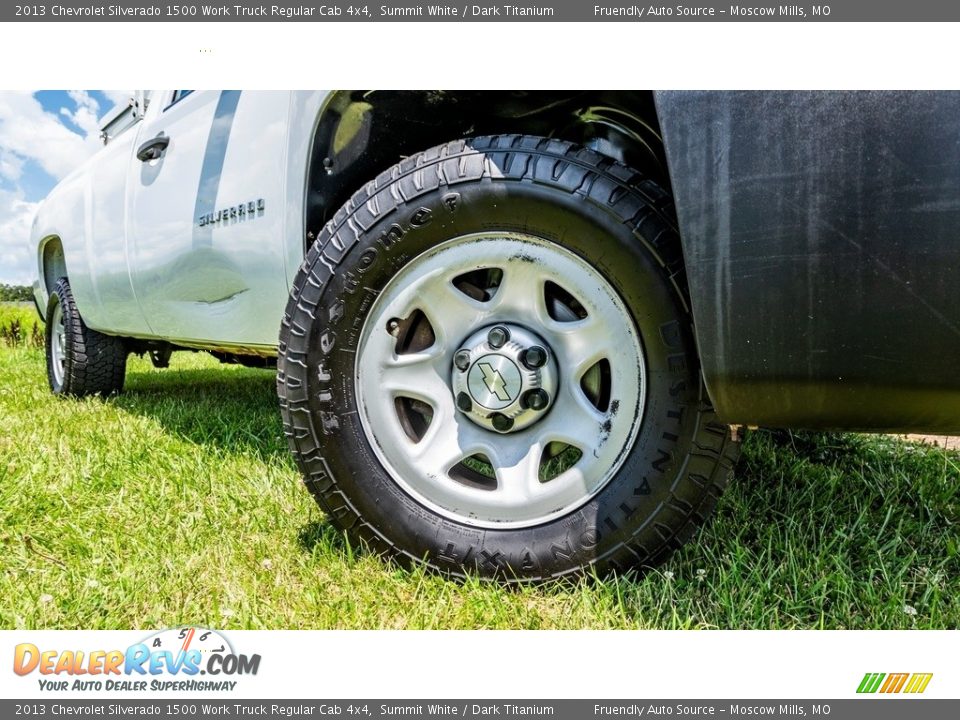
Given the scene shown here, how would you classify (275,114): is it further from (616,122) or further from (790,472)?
(790,472)

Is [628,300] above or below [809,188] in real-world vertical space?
below

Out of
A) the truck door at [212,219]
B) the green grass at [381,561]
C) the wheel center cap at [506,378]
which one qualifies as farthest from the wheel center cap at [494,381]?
the truck door at [212,219]

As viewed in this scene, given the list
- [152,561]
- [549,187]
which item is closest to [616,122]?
[549,187]

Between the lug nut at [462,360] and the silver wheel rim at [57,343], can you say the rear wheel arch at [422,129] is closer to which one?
the lug nut at [462,360]

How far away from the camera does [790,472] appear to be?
73.1 inches

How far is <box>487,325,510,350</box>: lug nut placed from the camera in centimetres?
126

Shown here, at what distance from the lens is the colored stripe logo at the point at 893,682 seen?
0.99m

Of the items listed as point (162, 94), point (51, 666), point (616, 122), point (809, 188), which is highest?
point (162, 94)

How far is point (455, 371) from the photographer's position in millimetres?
1303

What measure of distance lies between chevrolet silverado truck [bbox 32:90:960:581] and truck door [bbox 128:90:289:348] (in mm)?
13

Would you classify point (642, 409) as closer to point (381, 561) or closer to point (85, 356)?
point (381, 561)

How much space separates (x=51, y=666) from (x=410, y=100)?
4.43 ft

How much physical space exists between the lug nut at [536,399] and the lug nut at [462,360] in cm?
14

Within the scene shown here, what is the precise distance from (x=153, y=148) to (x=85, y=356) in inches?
63.4
